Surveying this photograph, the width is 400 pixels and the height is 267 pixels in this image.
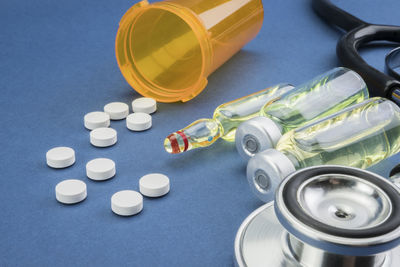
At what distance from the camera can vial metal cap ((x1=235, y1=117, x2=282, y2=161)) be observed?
4.20 feet

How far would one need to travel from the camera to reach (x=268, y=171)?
114 centimetres

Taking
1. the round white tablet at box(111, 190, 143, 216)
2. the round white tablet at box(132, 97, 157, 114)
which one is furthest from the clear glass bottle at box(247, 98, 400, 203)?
the round white tablet at box(132, 97, 157, 114)

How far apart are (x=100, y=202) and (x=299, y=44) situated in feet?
3.77

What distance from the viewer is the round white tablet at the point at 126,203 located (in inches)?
46.4

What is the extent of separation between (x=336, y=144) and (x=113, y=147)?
58cm

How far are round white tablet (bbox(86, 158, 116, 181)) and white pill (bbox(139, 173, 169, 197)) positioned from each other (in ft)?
0.29

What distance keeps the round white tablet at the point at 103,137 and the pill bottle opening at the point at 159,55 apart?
0.91 feet

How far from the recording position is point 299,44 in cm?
209

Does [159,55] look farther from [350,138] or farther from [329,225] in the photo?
[329,225]

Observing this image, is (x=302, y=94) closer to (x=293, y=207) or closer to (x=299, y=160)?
(x=299, y=160)

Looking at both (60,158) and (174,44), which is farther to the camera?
(174,44)

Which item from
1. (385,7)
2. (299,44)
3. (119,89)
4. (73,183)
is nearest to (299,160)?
(73,183)

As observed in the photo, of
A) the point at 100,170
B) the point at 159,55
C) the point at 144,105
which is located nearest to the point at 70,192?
the point at 100,170

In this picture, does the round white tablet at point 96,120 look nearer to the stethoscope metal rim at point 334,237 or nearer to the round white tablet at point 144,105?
the round white tablet at point 144,105
